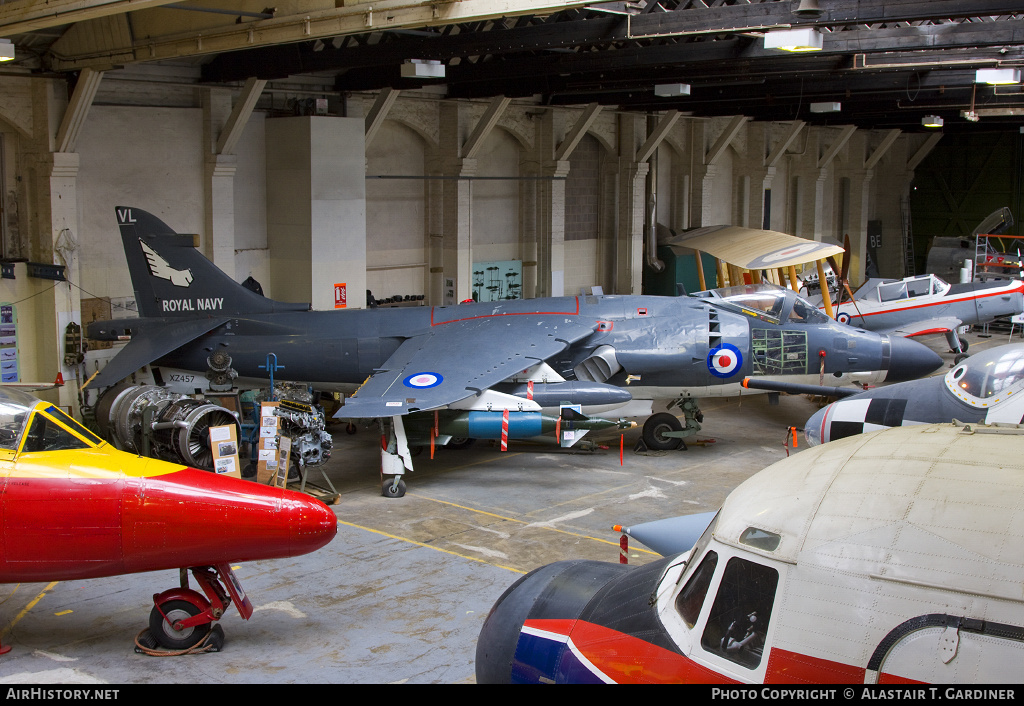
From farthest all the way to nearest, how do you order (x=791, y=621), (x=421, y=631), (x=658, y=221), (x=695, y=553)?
(x=658, y=221) → (x=421, y=631) → (x=695, y=553) → (x=791, y=621)

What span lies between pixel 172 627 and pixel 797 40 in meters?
9.40

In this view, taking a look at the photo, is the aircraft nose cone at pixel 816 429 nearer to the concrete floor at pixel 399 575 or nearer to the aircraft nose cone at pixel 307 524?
the concrete floor at pixel 399 575

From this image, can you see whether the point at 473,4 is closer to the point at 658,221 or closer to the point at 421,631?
the point at 421,631

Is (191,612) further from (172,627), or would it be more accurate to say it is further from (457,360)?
(457,360)

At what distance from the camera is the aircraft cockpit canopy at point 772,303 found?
16.1 metres

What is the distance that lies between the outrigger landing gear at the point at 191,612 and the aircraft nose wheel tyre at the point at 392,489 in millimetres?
5099

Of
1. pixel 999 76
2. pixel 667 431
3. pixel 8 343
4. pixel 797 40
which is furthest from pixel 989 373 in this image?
pixel 8 343

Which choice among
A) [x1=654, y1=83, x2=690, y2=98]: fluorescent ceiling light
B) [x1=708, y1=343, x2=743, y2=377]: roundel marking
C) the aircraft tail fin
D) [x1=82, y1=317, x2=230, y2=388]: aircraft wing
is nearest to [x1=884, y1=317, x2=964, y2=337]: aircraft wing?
[x1=654, y1=83, x2=690, y2=98]: fluorescent ceiling light

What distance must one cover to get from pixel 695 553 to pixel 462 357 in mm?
9348

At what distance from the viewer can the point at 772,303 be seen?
16188 mm

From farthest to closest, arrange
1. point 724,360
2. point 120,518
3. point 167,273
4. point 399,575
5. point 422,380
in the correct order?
point 724,360, point 167,273, point 422,380, point 399,575, point 120,518

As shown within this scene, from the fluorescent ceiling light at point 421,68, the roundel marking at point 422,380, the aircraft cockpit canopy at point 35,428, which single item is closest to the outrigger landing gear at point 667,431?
the roundel marking at point 422,380
